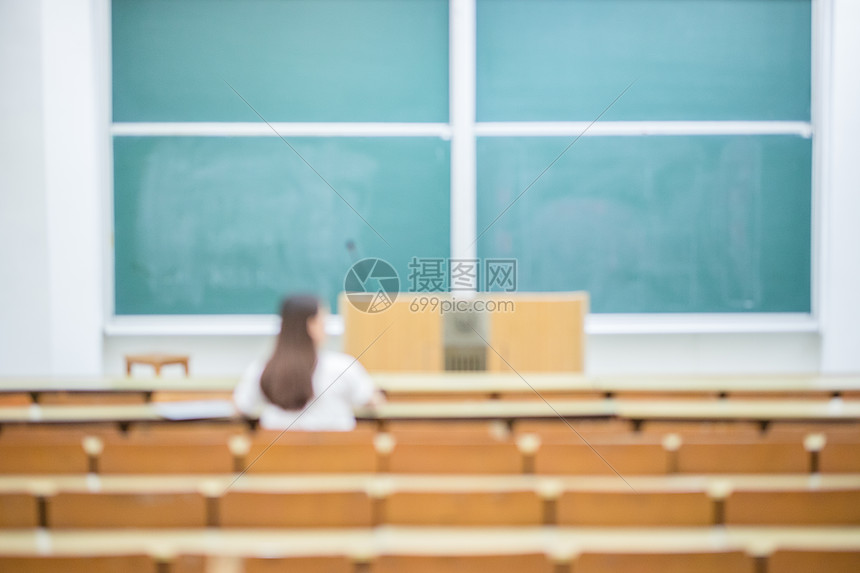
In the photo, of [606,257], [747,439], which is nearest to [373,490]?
[747,439]

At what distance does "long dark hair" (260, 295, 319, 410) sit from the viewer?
2.57 meters

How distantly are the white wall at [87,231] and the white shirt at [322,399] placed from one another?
2.98m

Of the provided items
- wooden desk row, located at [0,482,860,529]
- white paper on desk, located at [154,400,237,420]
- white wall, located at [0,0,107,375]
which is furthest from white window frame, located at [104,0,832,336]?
wooden desk row, located at [0,482,860,529]

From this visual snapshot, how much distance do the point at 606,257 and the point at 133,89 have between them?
3.92 m

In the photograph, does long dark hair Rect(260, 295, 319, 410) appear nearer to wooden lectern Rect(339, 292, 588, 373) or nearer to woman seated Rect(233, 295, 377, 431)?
woman seated Rect(233, 295, 377, 431)

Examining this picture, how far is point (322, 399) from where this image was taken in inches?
104

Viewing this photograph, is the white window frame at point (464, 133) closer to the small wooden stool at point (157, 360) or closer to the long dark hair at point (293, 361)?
the small wooden stool at point (157, 360)

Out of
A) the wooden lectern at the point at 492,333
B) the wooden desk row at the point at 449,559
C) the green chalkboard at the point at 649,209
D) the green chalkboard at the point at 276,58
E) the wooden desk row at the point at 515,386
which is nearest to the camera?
the wooden desk row at the point at 449,559

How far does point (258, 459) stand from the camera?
7.79 feet

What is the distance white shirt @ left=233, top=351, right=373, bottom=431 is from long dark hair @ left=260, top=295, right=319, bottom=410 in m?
0.04

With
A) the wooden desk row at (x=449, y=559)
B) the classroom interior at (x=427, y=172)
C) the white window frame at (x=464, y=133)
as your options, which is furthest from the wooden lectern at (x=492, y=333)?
the wooden desk row at (x=449, y=559)

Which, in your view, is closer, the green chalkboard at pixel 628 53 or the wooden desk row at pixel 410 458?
the wooden desk row at pixel 410 458

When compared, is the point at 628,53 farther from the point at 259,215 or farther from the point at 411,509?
the point at 411,509

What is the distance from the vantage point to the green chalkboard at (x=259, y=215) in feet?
18.0
